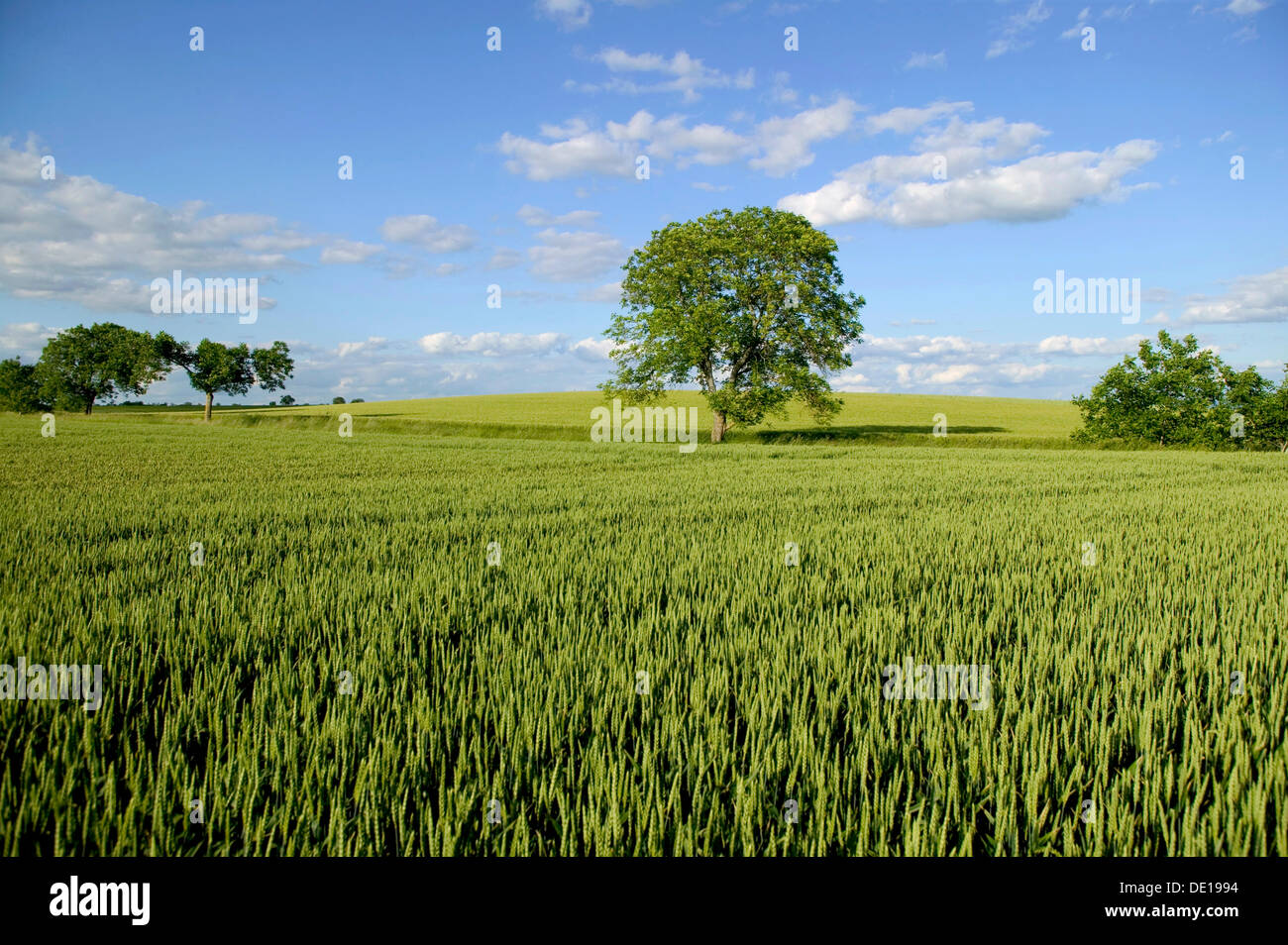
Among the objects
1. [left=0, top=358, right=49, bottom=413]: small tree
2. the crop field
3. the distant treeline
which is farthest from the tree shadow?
[left=0, top=358, right=49, bottom=413]: small tree

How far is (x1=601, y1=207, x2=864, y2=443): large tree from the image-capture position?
108 ft

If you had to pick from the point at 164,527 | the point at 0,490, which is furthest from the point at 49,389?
the point at 164,527

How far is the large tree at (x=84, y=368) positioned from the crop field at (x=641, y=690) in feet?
264

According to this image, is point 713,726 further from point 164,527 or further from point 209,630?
point 164,527

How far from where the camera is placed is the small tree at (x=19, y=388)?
79812mm
